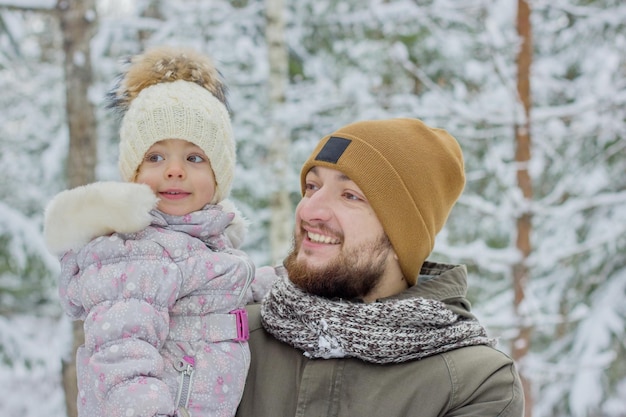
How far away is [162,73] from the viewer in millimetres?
2188

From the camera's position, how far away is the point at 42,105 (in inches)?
376

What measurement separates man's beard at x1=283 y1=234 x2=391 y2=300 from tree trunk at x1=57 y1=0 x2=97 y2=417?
9.89 feet

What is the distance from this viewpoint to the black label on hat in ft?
7.41

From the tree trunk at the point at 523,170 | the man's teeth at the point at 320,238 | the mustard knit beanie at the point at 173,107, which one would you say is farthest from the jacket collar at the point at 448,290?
the tree trunk at the point at 523,170

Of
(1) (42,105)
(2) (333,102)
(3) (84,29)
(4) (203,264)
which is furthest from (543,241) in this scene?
(1) (42,105)

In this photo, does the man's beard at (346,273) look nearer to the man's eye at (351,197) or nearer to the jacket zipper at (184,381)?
the man's eye at (351,197)

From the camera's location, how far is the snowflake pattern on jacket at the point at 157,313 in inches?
65.6

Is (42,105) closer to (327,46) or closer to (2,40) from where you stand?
(2,40)

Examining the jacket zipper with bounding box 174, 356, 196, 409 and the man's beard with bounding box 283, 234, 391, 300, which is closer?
the jacket zipper with bounding box 174, 356, 196, 409

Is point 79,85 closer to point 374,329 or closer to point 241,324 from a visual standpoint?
point 241,324

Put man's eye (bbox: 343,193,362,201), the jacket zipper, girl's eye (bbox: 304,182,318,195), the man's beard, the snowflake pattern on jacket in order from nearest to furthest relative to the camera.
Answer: the snowflake pattern on jacket → the jacket zipper → the man's beard → man's eye (bbox: 343,193,362,201) → girl's eye (bbox: 304,182,318,195)

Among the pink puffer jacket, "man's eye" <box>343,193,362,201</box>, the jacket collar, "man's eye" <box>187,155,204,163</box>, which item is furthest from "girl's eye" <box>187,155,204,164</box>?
the jacket collar

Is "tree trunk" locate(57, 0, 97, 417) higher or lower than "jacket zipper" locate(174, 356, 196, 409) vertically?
higher

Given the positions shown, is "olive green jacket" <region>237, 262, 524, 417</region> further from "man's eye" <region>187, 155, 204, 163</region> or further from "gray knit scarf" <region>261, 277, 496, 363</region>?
"man's eye" <region>187, 155, 204, 163</region>
